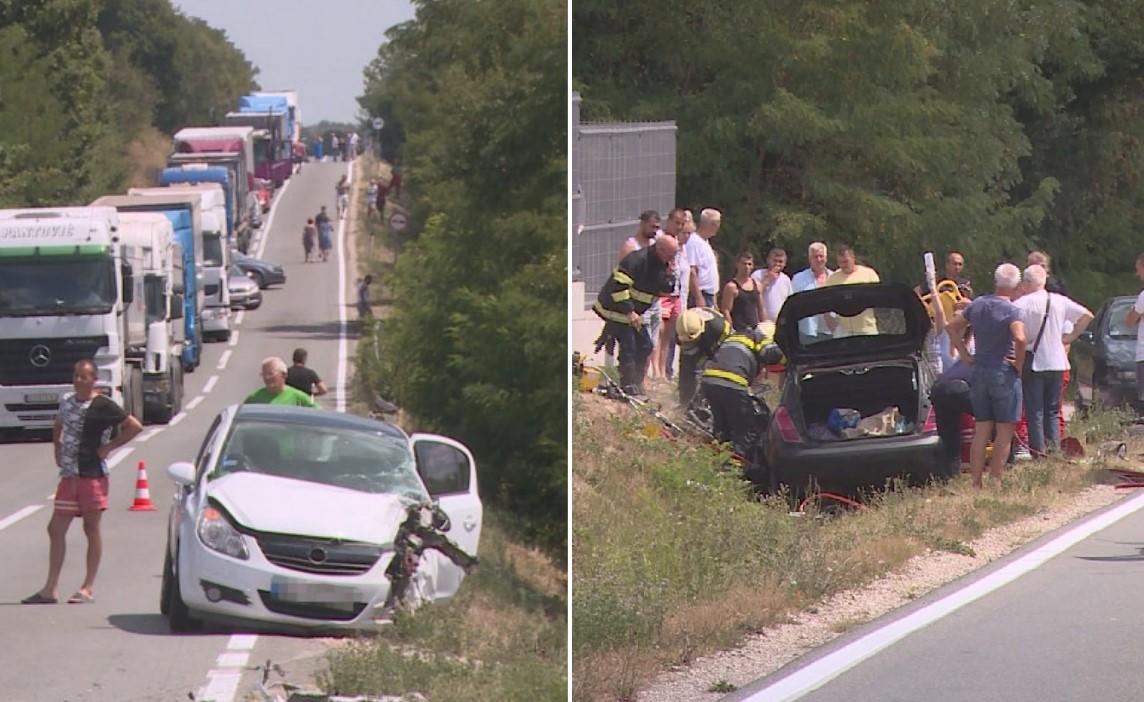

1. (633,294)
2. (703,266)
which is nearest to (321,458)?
(633,294)

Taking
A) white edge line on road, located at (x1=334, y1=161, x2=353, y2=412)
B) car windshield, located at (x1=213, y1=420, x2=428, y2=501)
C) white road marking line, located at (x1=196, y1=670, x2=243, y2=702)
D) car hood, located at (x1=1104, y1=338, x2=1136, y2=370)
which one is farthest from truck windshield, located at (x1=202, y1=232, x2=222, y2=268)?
car hood, located at (x1=1104, y1=338, x2=1136, y2=370)

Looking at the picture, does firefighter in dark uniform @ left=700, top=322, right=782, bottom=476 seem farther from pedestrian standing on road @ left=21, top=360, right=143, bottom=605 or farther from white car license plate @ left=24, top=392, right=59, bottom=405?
white car license plate @ left=24, top=392, right=59, bottom=405

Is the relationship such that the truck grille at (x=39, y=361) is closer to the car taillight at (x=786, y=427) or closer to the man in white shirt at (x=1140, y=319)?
the car taillight at (x=786, y=427)

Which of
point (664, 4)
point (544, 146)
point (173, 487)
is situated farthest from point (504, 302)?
point (664, 4)

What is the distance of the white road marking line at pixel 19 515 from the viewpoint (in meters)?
7.84

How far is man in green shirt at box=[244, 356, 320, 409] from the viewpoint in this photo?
7891mm

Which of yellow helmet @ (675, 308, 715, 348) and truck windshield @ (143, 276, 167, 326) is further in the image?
yellow helmet @ (675, 308, 715, 348)

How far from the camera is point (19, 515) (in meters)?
7.90

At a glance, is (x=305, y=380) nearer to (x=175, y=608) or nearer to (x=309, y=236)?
(x=175, y=608)

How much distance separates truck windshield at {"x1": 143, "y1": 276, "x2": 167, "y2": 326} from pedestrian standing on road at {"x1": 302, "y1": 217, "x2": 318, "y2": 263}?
2.09ft

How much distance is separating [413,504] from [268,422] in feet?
2.01

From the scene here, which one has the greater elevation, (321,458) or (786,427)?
(321,458)

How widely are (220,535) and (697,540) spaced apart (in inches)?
168

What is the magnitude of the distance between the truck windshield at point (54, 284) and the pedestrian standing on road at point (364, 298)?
1.09 metres
